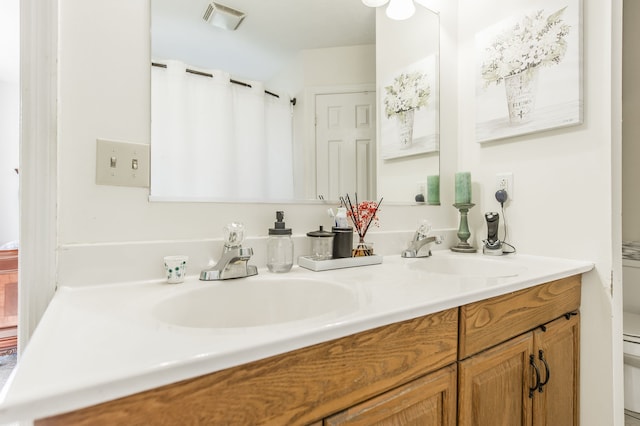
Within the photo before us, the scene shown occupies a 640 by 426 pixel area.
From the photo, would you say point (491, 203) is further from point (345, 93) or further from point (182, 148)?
point (182, 148)

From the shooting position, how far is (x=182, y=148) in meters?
0.93

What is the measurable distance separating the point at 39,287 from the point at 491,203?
154 cm

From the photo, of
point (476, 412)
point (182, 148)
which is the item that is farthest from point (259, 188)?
point (476, 412)

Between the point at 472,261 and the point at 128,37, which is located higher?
the point at 128,37

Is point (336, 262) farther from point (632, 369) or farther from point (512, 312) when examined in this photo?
point (632, 369)

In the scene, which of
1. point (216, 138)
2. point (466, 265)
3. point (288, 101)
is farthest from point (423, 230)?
point (216, 138)

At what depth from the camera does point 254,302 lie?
2.70 feet

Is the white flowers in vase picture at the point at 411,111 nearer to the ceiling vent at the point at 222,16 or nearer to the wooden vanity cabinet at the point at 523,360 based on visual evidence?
the ceiling vent at the point at 222,16

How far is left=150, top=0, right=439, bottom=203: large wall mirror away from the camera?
92 cm

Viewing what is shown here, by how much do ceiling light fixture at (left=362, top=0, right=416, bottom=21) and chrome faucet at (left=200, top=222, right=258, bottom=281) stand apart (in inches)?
42.5

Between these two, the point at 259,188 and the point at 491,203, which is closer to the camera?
the point at 259,188

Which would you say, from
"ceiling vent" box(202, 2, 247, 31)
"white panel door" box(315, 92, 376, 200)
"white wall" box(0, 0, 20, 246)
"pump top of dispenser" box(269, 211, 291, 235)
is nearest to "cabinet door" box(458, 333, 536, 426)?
"pump top of dispenser" box(269, 211, 291, 235)

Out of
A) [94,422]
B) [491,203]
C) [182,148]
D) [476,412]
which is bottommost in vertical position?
[476,412]

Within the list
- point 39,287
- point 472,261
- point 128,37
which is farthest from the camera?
point 472,261
